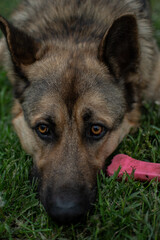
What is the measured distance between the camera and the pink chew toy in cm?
309

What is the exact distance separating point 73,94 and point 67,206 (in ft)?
3.70

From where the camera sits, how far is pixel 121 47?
3.34m

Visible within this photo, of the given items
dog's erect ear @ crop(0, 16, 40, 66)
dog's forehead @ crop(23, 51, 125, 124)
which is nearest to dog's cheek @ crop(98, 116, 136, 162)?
dog's forehead @ crop(23, 51, 125, 124)

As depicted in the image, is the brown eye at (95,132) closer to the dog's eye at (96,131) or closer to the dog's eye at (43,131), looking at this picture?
the dog's eye at (96,131)

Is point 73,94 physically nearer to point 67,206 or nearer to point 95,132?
point 95,132

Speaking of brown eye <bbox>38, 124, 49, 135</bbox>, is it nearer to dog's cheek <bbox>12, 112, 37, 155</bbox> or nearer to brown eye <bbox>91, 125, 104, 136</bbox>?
dog's cheek <bbox>12, 112, 37, 155</bbox>

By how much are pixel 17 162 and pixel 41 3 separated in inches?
92.5

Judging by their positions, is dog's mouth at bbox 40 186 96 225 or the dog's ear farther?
the dog's ear

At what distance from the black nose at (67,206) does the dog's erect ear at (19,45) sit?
5.14 ft

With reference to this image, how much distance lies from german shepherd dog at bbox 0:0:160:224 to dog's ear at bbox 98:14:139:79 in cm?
1

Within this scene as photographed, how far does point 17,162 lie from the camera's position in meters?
3.68

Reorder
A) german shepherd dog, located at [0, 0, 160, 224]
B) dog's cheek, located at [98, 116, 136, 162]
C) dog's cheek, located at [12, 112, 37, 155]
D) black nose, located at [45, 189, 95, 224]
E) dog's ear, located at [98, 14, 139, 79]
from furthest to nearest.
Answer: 1. dog's cheek, located at [12, 112, 37, 155]
2. dog's cheek, located at [98, 116, 136, 162]
3. dog's ear, located at [98, 14, 139, 79]
4. german shepherd dog, located at [0, 0, 160, 224]
5. black nose, located at [45, 189, 95, 224]

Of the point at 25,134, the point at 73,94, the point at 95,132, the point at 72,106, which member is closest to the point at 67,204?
the point at 95,132

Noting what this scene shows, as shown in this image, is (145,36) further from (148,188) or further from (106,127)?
(148,188)
